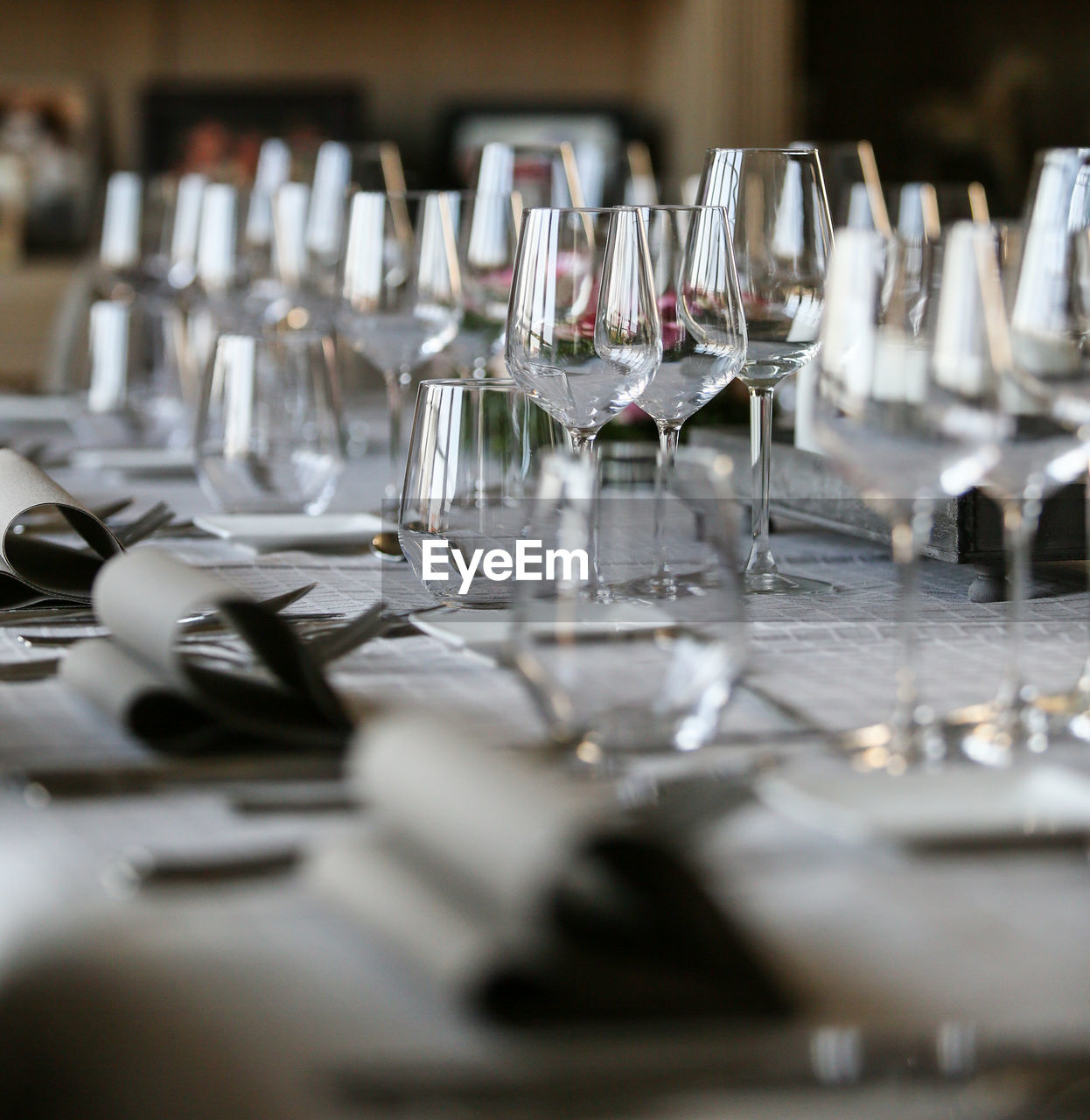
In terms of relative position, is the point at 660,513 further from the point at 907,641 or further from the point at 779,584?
the point at 779,584

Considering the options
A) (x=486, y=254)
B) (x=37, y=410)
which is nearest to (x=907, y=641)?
(x=486, y=254)

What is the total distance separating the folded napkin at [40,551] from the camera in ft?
2.53

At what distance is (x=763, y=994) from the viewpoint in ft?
1.16

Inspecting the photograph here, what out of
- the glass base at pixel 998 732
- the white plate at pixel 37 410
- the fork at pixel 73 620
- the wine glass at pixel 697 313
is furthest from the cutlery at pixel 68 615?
the white plate at pixel 37 410

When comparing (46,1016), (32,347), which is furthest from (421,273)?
(32,347)

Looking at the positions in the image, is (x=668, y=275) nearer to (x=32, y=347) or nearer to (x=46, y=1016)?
(x=46, y=1016)

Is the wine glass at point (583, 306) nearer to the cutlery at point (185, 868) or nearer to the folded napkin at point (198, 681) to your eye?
the folded napkin at point (198, 681)

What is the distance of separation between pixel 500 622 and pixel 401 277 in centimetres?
43

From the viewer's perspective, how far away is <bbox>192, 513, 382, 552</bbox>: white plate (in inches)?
37.3

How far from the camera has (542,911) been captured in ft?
1.12

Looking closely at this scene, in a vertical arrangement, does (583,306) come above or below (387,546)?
above

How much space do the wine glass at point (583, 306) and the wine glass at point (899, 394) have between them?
0.21 meters

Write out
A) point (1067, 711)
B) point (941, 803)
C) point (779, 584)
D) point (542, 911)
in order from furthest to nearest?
point (779, 584), point (1067, 711), point (941, 803), point (542, 911)

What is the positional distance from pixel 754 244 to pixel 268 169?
198 cm
